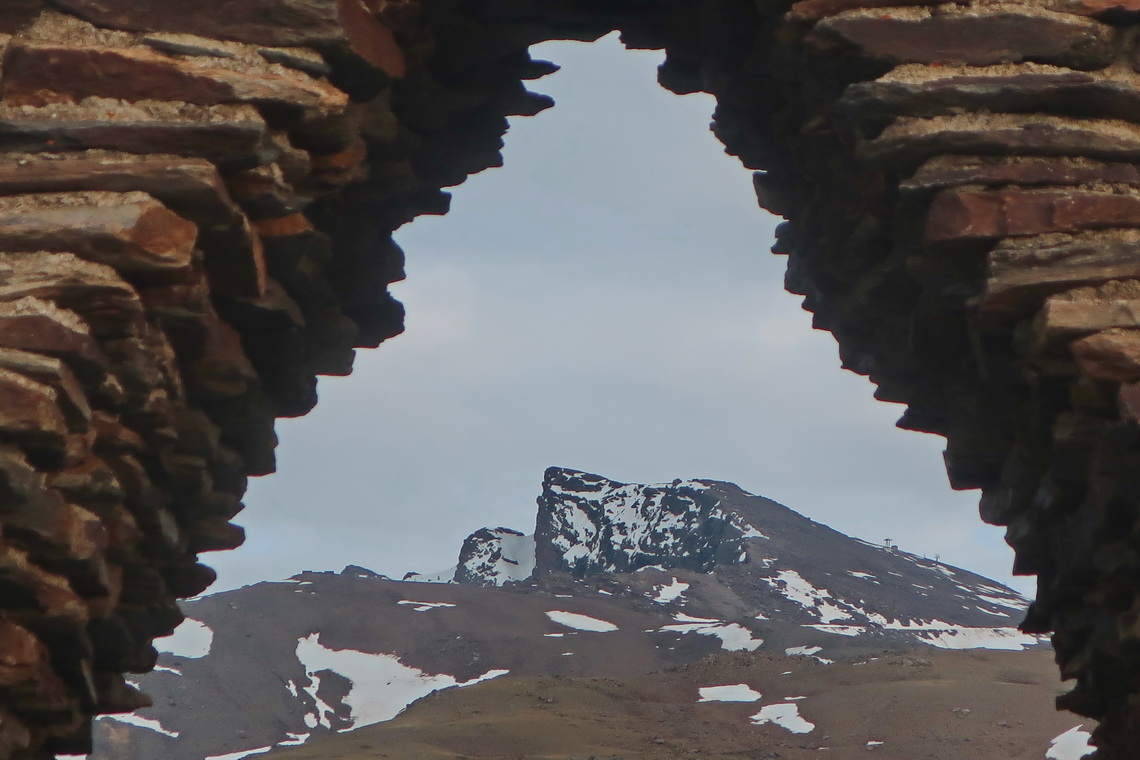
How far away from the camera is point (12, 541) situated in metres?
5.63

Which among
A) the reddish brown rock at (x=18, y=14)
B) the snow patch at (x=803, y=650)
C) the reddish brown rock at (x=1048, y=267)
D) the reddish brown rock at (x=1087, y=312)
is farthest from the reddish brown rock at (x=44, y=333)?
the snow patch at (x=803, y=650)

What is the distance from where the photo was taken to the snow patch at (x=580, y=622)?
139ft

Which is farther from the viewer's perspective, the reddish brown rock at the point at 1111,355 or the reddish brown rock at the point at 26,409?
the reddish brown rock at the point at 1111,355

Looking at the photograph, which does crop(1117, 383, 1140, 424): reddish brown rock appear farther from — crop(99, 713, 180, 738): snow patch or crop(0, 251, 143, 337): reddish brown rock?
crop(99, 713, 180, 738): snow patch

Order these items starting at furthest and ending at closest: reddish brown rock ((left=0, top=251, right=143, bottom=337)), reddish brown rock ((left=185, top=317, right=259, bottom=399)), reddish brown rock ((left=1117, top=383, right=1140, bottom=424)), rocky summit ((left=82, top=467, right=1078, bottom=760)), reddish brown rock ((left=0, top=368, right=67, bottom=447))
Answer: rocky summit ((left=82, top=467, right=1078, bottom=760)) → reddish brown rock ((left=185, top=317, right=259, bottom=399)) → reddish brown rock ((left=0, top=251, right=143, bottom=337)) → reddish brown rock ((left=1117, top=383, right=1140, bottom=424)) → reddish brown rock ((left=0, top=368, right=67, bottom=447))

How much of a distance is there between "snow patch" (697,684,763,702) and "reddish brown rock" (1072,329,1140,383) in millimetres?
25547

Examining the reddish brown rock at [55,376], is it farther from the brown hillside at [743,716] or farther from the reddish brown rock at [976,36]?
the brown hillside at [743,716]

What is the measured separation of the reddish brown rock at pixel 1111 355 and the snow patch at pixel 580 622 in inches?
1465

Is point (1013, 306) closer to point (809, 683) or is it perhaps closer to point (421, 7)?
point (421, 7)

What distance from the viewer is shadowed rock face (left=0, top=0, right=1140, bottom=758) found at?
5.90 meters

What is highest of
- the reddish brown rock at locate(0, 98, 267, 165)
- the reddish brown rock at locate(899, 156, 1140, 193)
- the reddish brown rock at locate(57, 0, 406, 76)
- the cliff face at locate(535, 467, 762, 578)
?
the cliff face at locate(535, 467, 762, 578)

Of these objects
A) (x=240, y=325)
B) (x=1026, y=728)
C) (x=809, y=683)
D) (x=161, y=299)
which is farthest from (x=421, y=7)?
(x=809, y=683)

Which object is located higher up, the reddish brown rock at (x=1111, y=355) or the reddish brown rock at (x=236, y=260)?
the reddish brown rock at (x=236, y=260)

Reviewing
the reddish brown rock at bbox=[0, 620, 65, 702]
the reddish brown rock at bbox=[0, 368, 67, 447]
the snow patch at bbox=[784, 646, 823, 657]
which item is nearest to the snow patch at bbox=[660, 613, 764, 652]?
the snow patch at bbox=[784, 646, 823, 657]
